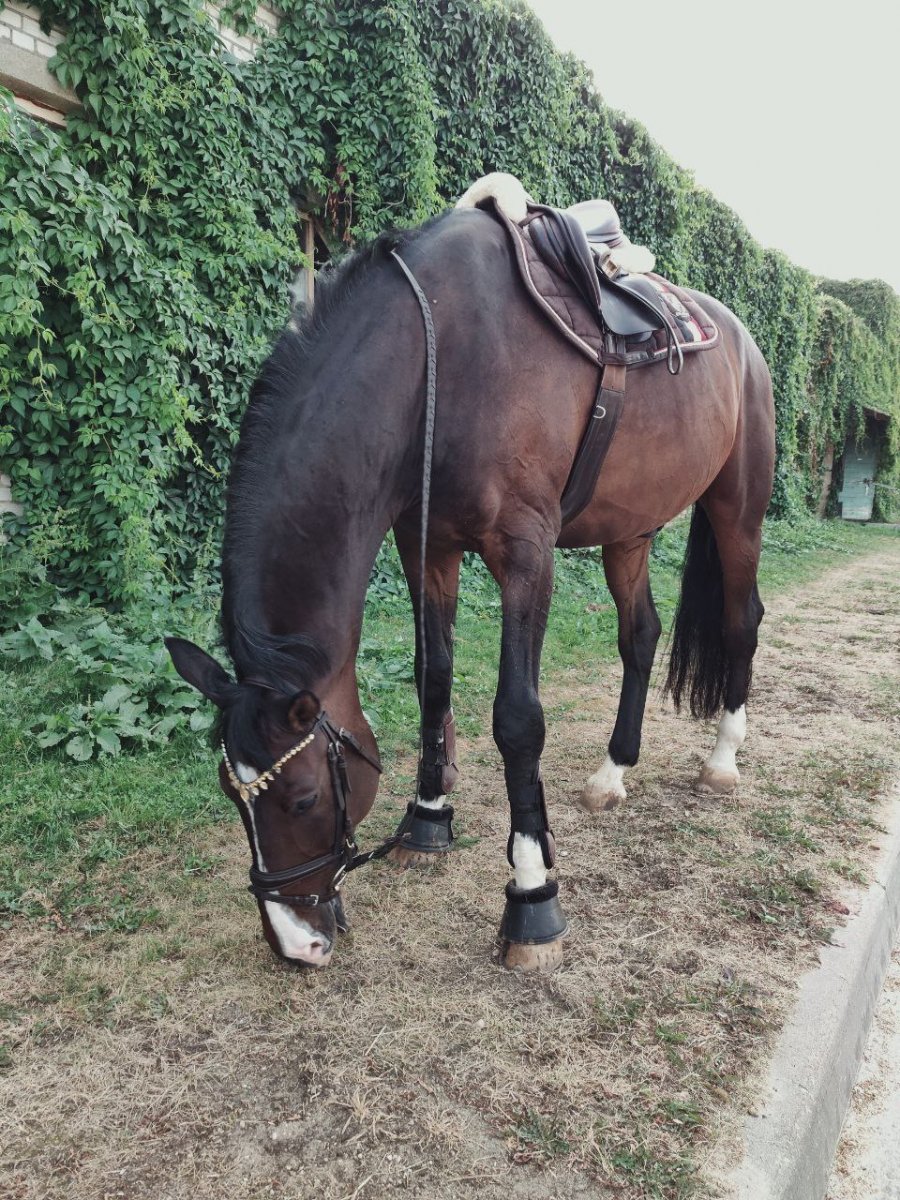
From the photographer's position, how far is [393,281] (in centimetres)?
208

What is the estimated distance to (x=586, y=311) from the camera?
2.41m

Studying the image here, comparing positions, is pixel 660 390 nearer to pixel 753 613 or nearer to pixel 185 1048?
pixel 753 613

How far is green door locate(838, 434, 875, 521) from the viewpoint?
851 inches

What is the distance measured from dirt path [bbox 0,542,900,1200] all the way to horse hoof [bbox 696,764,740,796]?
0.24 meters

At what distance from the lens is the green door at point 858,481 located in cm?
2161

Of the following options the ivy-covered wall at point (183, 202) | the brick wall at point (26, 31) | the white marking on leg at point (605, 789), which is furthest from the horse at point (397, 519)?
the brick wall at point (26, 31)

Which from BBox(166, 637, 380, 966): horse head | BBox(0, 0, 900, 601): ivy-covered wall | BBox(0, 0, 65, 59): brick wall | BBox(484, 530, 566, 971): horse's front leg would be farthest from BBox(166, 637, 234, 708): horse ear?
BBox(0, 0, 65, 59): brick wall

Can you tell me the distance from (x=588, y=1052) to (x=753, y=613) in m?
2.38

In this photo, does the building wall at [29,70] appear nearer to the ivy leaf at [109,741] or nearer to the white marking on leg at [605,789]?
the ivy leaf at [109,741]

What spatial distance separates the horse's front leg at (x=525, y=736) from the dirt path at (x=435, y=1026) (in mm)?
104

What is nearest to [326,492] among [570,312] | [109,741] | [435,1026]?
[570,312]

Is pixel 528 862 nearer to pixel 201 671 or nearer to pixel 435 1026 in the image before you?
pixel 435 1026

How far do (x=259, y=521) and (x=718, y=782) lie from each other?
248cm

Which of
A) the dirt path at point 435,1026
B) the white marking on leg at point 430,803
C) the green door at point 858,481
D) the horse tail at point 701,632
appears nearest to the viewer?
the dirt path at point 435,1026
